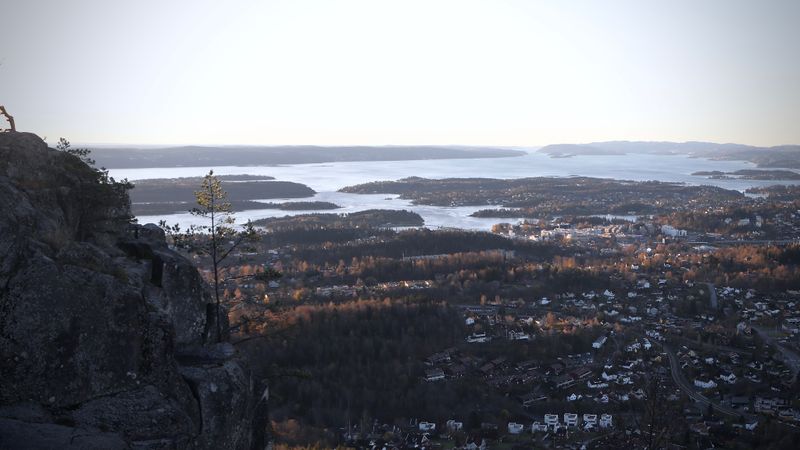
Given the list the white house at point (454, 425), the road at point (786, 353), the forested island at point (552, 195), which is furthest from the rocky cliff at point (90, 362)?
the forested island at point (552, 195)

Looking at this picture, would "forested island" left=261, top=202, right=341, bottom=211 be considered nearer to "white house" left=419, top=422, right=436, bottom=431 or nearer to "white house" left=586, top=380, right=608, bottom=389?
"white house" left=586, top=380, right=608, bottom=389

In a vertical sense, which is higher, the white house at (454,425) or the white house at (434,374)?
the white house at (434,374)

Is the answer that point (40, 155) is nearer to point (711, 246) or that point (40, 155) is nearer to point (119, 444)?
point (119, 444)

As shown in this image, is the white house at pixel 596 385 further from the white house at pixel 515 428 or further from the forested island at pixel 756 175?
the forested island at pixel 756 175

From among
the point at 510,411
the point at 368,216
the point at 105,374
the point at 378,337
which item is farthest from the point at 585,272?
the point at 105,374

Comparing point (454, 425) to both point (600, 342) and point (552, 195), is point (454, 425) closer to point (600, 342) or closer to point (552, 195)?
point (600, 342)

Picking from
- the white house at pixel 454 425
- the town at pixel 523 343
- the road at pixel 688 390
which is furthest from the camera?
the road at pixel 688 390

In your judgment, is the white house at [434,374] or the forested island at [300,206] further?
the forested island at [300,206]
